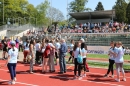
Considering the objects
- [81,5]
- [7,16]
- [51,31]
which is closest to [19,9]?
[7,16]

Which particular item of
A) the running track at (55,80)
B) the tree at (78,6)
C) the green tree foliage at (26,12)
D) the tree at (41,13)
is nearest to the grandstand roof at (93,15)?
the green tree foliage at (26,12)

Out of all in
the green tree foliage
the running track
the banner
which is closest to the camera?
the running track

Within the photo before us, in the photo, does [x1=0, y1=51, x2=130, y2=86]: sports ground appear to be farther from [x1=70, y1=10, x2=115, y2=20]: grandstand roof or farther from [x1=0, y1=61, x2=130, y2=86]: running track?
[x1=70, y1=10, x2=115, y2=20]: grandstand roof

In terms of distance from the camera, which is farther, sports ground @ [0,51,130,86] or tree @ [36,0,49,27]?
tree @ [36,0,49,27]

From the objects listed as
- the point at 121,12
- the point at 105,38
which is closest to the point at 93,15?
the point at 105,38

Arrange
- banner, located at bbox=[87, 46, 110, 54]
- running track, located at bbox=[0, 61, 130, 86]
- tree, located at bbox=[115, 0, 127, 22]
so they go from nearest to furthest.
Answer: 1. running track, located at bbox=[0, 61, 130, 86]
2. banner, located at bbox=[87, 46, 110, 54]
3. tree, located at bbox=[115, 0, 127, 22]

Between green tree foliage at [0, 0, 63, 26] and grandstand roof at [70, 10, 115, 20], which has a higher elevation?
green tree foliage at [0, 0, 63, 26]

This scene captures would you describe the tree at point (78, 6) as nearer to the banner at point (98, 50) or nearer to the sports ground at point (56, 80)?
the banner at point (98, 50)

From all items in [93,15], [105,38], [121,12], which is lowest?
[105,38]

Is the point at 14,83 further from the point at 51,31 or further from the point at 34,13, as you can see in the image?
the point at 34,13

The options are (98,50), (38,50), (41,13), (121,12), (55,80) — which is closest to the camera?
(55,80)

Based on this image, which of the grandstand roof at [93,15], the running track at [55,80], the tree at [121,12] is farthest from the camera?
the tree at [121,12]

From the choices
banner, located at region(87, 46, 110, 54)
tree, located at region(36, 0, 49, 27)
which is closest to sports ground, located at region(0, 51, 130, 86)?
banner, located at region(87, 46, 110, 54)

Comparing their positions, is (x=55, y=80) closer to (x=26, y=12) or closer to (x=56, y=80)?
(x=56, y=80)
